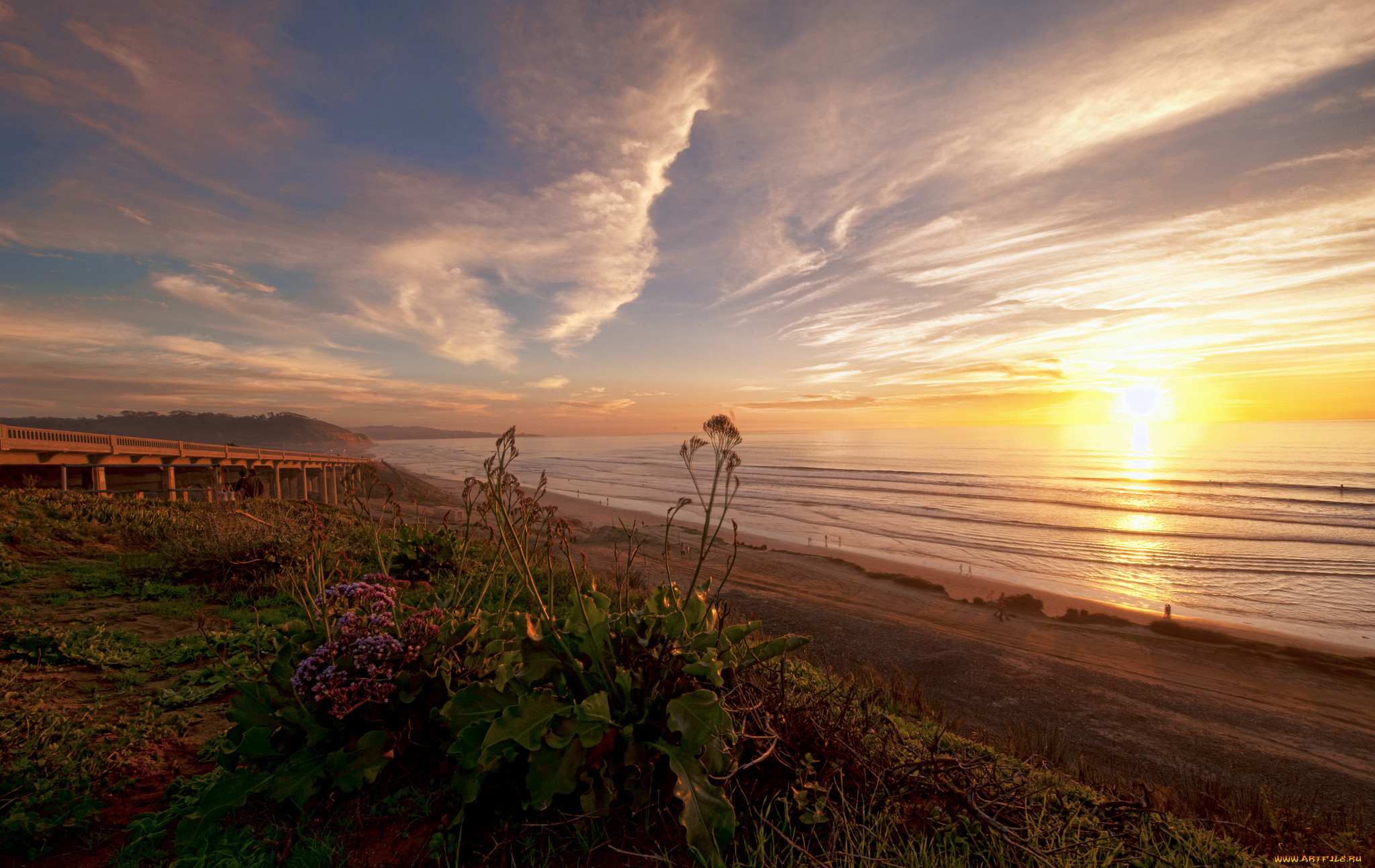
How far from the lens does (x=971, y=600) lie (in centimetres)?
1527

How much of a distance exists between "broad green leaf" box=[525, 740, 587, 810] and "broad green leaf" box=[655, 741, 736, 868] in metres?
0.40

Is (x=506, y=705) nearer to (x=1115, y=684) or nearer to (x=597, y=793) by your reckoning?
(x=597, y=793)

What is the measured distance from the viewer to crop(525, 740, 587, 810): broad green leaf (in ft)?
7.43

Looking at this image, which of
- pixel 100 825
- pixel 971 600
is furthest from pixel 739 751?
pixel 971 600

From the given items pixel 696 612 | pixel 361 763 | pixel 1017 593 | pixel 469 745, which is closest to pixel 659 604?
pixel 696 612

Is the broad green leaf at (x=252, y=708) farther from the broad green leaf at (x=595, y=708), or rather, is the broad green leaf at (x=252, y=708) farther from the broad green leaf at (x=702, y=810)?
the broad green leaf at (x=702, y=810)

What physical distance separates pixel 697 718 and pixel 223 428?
168 metres

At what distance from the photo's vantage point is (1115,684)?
31.1 ft

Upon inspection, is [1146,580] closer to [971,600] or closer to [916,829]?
[971,600]

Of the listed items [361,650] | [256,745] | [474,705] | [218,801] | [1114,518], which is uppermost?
[361,650]

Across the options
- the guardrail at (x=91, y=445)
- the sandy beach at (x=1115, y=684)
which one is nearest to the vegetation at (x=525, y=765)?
the sandy beach at (x=1115, y=684)

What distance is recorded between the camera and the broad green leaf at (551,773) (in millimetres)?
2266

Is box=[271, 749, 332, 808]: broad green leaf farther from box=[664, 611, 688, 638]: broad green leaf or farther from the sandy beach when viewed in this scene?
the sandy beach

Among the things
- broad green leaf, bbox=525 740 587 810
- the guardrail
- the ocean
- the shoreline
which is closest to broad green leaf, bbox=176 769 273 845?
broad green leaf, bbox=525 740 587 810
